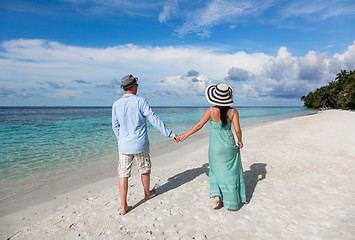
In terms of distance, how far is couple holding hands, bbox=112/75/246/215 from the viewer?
3631 mm

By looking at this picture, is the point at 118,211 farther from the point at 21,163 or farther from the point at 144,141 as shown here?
the point at 21,163

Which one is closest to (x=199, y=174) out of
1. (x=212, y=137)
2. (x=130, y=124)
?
(x=212, y=137)

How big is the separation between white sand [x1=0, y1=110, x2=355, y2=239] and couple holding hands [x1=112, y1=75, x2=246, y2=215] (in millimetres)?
381

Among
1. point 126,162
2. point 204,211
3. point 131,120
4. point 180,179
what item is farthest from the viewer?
point 180,179

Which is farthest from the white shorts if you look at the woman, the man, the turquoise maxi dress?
the turquoise maxi dress

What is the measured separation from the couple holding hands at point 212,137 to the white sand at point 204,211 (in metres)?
0.38

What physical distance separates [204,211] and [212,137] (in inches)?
55.4

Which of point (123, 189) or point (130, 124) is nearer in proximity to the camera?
point (130, 124)

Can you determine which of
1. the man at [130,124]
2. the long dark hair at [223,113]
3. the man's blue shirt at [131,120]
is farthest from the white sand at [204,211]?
the long dark hair at [223,113]

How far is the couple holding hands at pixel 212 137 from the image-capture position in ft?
11.9

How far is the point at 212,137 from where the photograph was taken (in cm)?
387

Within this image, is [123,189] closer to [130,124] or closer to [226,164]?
[130,124]

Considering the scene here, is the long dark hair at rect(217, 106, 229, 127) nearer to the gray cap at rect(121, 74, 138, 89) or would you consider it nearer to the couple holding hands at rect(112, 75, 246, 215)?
the couple holding hands at rect(112, 75, 246, 215)

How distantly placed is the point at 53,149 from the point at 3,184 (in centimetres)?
521
